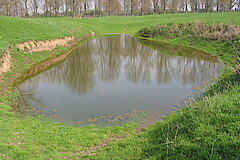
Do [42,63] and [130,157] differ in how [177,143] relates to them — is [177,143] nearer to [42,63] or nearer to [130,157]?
[130,157]

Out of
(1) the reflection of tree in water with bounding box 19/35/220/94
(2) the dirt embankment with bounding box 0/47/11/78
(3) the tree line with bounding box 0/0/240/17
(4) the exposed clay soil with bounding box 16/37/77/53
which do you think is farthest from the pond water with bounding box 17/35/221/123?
(3) the tree line with bounding box 0/0/240/17

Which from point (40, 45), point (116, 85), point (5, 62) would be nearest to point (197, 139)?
point (116, 85)

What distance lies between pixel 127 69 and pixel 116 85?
3988mm

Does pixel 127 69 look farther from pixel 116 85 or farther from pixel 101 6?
pixel 101 6

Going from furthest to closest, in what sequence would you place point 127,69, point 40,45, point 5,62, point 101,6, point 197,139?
point 101,6 < point 40,45 < point 127,69 < point 5,62 < point 197,139

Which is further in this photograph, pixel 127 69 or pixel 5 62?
pixel 127 69

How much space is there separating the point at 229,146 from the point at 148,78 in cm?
1053

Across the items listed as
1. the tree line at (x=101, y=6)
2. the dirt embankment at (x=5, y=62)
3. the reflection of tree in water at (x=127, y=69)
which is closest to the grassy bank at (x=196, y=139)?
the reflection of tree in water at (x=127, y=69)

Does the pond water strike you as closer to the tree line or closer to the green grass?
the green grass

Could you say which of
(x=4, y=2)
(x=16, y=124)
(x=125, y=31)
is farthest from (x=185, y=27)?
(x=4, y=2)

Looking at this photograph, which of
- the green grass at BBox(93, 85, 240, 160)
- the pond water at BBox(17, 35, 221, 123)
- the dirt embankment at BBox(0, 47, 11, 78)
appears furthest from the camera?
the dirt embankment at BBox(0, 47, 11, 78)

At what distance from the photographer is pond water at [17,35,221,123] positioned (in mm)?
10006

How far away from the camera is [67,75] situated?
15.8 m

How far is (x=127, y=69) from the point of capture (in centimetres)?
1730
